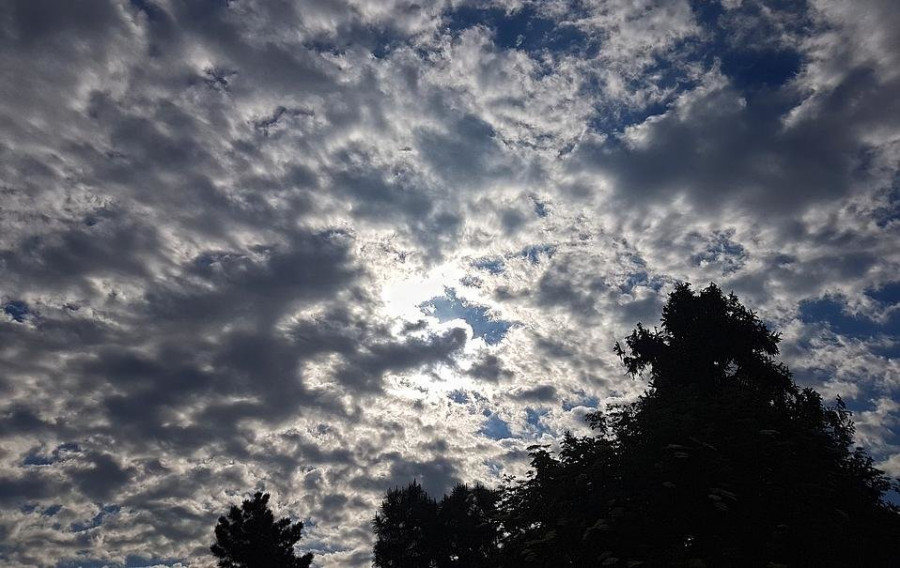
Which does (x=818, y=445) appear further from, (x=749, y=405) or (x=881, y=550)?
(x=881, y=550)

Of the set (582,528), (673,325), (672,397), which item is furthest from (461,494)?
(582,528)

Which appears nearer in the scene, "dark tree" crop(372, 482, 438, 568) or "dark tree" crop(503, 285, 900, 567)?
"dark tree" crop(503, 285, 900, 567)

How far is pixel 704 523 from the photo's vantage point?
1348cm

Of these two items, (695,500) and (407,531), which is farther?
(407,531)

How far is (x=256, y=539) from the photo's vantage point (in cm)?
5262

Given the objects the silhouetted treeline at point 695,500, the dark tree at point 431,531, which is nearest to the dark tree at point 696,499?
the silhouetted treeline at point 695,500

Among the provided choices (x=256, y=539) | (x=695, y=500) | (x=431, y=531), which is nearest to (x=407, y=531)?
(x=431, y=531)

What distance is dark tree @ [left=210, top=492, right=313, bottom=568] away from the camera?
168ft

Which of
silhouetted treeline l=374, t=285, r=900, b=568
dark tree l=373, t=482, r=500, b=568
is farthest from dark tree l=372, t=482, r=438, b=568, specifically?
silhouetted treeline l=374, t=285, r=900, b=568

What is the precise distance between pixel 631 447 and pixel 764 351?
26409mm

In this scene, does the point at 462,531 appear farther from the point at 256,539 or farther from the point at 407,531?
the point at 256,539

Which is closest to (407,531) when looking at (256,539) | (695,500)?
(256,539)

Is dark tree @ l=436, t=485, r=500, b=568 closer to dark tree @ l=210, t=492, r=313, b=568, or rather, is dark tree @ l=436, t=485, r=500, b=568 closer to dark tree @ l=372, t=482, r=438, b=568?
dark tree @ l=372, t=482, r=438, b=568

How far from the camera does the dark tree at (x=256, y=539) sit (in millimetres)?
51188
